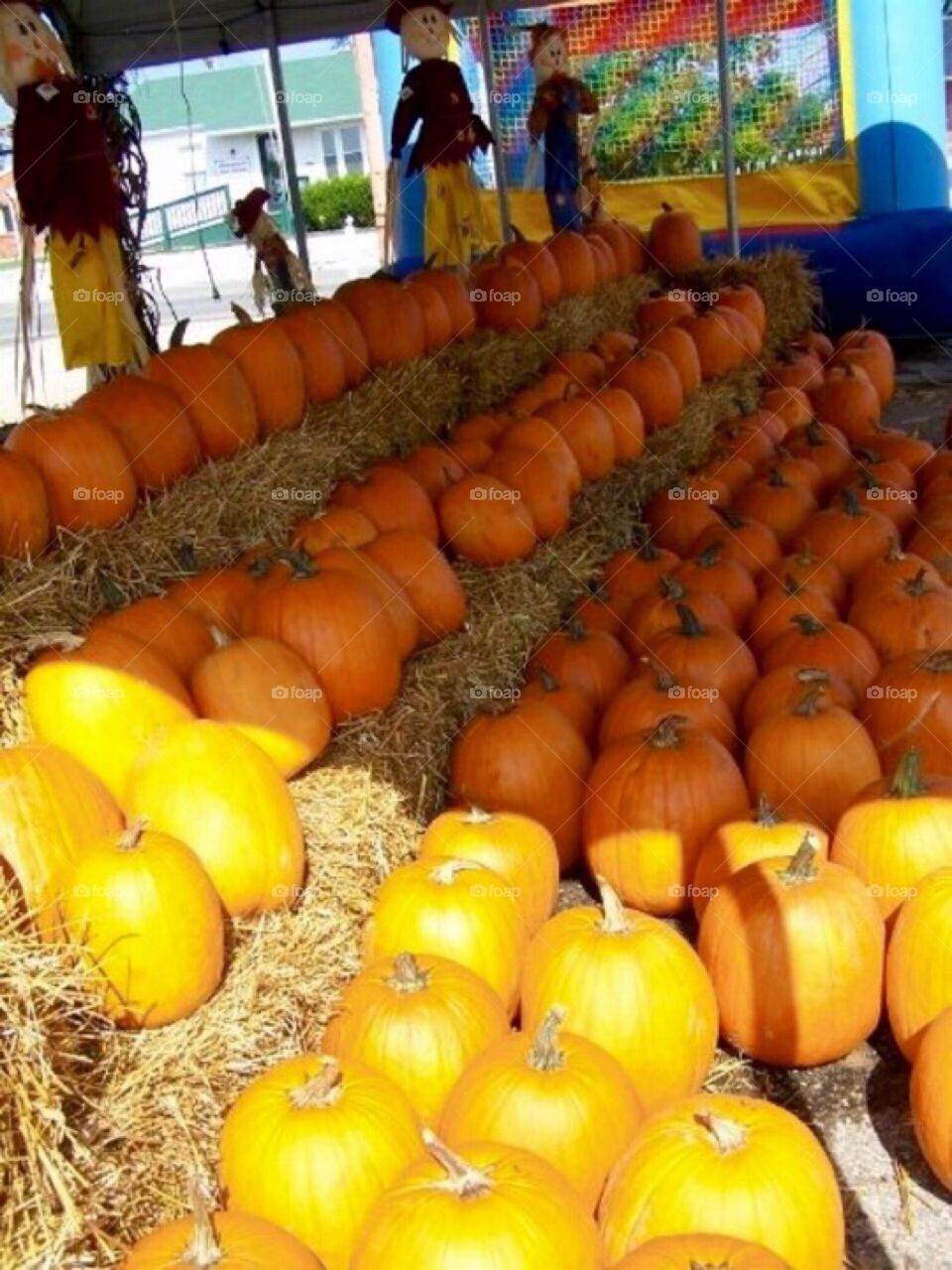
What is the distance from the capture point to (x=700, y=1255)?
1.55 metres

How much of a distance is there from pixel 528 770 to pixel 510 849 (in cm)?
43

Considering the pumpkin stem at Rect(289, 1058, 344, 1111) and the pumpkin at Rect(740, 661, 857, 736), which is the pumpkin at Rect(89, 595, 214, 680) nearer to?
the pumpkin stem at Rect(289, 1058, 344, 1111)

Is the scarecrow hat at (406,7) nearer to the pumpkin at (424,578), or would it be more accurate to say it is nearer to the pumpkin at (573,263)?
the pumpkin at (573,263)

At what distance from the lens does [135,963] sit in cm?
220

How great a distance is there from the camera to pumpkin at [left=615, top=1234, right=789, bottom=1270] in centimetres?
152

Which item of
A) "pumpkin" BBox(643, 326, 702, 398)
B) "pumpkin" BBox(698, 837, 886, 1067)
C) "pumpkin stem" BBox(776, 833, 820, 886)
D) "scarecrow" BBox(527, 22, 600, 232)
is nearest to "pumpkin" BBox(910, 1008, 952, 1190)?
"pumpkin" BBox(698, 837, 886, 1067)

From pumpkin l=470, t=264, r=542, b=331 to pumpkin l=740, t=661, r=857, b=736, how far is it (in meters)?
2.35

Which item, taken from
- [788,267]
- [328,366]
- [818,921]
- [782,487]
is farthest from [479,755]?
[788,267]

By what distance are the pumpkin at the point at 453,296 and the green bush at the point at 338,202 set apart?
27.6 metres

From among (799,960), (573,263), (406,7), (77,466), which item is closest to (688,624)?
(799,960)

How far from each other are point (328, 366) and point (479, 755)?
1561 millimetres

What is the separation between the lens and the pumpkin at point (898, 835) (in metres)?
2.63

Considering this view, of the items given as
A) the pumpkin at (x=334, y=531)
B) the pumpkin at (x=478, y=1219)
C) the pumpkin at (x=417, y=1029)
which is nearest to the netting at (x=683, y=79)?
the pumpkin at (x=334, y=531)

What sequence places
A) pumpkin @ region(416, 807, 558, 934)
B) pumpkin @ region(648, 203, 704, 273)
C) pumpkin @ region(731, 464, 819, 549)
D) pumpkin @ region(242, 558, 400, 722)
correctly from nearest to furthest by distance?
pumpkin @ region(416, 807, 558, 934), pumpkin @ region(242, 558, 400, 722), pumpkin @ region(731, 464, 819, 549), pumpkin @ region(648, 203, 704, 273)
